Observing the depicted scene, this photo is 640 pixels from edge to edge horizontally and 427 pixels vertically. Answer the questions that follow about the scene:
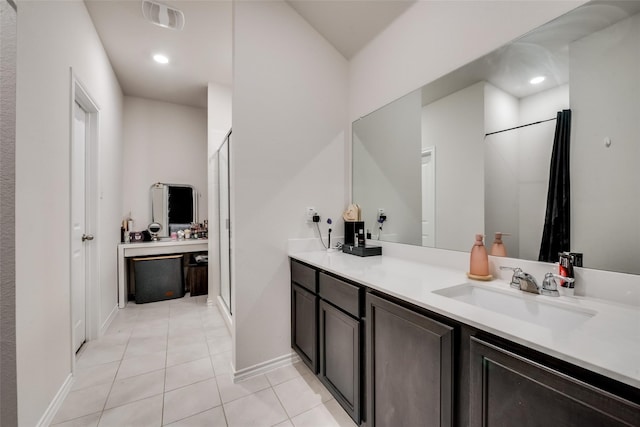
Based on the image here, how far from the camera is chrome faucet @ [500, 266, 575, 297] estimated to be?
1.07 m

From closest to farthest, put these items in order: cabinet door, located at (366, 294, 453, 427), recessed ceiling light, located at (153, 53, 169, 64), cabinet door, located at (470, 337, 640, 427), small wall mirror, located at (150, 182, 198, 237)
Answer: cabinet door, located at (470, 337, 640, 427) → cabinet door, located at (366, 294, 453, 427) → recessed ceiling light, located at (153, 53, 169, 64) → small wall mirror, located at (150, 182, 198, 237)

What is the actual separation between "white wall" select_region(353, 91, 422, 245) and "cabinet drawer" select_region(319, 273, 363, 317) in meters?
0.71

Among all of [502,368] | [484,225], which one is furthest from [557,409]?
[484,225]

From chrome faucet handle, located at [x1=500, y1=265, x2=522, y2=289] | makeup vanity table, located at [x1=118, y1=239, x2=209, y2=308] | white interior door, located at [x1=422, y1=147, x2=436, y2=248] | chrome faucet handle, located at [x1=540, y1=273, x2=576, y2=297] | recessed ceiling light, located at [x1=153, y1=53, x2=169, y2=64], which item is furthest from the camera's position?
makeup vanity table, located at [x1=118, y1=239, x2=209, y2=308]

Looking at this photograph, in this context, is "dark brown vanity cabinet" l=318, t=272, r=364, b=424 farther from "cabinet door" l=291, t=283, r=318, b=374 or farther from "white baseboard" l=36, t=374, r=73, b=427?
"white baseboard" l=36, t=374, r=73, b=427

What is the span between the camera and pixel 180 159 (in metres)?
4.11

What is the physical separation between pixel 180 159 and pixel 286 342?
11.2 feet

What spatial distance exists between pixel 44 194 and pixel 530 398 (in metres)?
2.40

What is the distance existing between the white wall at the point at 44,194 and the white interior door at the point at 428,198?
2245mm

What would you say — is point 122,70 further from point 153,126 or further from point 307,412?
point 307,412

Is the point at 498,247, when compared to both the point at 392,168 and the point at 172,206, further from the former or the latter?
the point at 172,206

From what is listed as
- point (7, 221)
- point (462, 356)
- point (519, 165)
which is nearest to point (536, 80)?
point (519, 165)

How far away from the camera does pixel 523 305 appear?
1079mm

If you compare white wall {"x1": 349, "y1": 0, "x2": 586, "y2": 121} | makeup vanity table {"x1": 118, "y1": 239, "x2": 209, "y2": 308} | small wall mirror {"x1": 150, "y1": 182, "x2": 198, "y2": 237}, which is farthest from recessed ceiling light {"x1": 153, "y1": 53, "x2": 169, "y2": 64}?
makeup vanity table {"x1": 118, "y1": 239, "x2": 209, "y2": 308}
